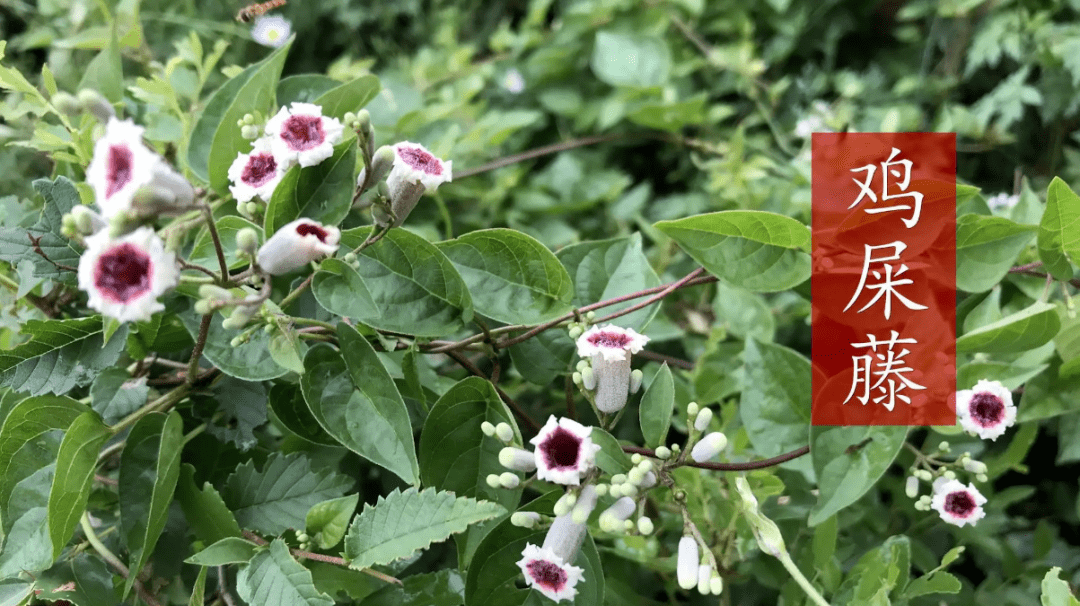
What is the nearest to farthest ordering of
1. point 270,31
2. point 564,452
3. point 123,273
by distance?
point 123,273 < point 564,452 < point 270,31

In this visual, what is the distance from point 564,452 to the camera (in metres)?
0.53

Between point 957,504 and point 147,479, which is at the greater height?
point 147,479

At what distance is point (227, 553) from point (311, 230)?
25 centimetres

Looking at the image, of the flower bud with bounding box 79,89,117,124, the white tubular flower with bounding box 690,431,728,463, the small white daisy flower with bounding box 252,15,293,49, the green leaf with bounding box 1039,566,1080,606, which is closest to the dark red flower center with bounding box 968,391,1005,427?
the green leaf with bounding box 1039,566,1080,606

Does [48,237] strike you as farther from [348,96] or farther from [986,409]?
[986,409]

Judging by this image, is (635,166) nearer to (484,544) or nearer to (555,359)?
(555,359)

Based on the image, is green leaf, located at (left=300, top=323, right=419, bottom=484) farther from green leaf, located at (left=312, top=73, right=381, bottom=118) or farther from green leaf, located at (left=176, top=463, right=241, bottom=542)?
green leaf, located at (left=312, top=73, right=381, bottom=118)

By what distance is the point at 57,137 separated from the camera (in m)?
0.63

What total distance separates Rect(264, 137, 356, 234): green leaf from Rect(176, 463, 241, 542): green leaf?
220 mm

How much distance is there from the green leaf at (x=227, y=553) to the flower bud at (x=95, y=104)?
30 cm

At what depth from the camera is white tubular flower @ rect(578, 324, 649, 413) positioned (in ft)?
1.79

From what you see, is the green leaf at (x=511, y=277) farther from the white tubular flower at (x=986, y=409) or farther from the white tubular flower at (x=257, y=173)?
the white tubular flower at (x=986, y=409)

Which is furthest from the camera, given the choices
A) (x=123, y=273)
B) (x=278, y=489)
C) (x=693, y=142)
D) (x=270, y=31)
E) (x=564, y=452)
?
(x=270, y=31)

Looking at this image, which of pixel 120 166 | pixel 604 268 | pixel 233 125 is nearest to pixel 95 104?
pixel 120 166
